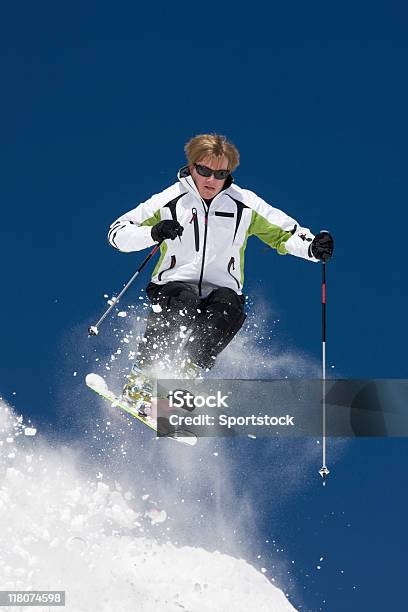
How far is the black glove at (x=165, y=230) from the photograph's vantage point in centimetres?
884

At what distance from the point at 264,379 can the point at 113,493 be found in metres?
2.32

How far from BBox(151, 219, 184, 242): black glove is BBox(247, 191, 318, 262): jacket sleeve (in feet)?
3.27

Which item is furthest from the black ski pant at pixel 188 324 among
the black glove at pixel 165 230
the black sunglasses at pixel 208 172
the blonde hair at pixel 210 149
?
the blonde hair at pixel 210 149

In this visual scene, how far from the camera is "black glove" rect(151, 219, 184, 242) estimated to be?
8844 mm

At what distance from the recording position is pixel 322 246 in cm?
919

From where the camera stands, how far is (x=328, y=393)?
408 inches

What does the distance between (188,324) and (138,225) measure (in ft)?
3.46

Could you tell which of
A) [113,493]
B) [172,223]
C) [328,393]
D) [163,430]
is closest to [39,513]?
[113,493]

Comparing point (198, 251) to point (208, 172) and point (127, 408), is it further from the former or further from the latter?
point (127, 408)

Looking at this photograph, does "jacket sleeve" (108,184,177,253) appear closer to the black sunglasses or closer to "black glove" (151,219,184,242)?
"black glove" (151,219,184,242)

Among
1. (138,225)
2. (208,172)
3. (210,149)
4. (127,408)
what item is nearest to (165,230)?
(138,225)

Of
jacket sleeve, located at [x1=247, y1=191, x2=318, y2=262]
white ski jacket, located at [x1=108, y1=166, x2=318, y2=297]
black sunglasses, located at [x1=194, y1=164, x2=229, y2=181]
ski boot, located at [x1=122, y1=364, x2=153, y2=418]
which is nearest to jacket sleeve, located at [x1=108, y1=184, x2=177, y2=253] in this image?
white ski jacket, located at [x1=108, y1=166, x2=318, y2=297]

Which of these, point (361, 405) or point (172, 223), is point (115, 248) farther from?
point (361, 405)

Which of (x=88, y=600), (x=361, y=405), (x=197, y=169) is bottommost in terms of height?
(x=88, y=600)
